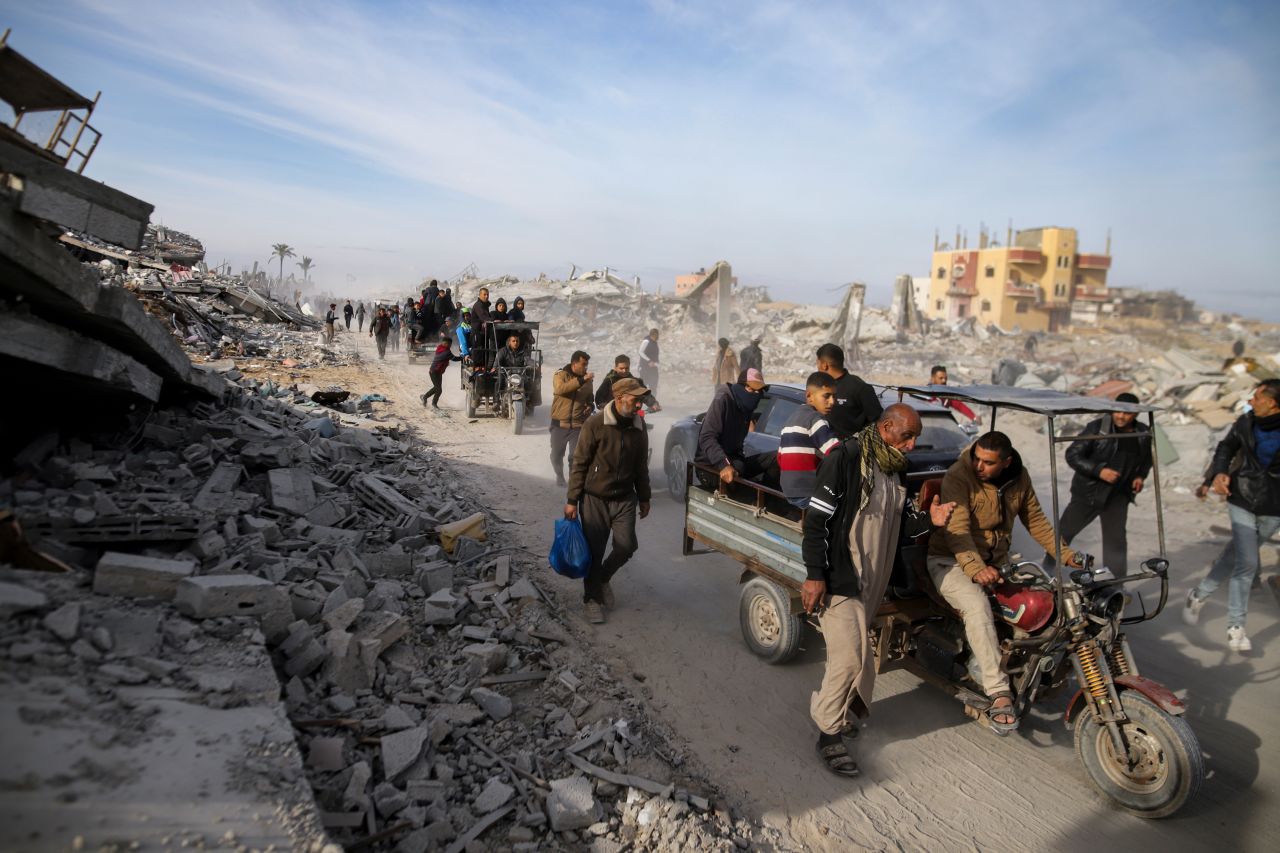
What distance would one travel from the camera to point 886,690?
4859mm

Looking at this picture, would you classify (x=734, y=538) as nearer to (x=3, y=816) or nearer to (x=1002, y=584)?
(x=1002, y=584)

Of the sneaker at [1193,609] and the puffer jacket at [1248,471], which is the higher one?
the puffer jacket at [1248,471]

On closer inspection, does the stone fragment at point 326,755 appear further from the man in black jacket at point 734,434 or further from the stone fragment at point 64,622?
the man in black jacket at point 734,434

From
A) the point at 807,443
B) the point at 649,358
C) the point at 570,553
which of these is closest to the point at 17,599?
the point at 570,553

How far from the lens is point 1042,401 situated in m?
4.39

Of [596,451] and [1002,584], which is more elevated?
[596,451]

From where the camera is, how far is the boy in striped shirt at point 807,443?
16.2 feet

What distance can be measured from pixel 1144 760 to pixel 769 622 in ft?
7.47

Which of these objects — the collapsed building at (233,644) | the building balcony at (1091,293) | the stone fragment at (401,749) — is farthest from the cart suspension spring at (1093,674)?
the building balcony at (1091,293)

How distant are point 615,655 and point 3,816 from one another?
355 cm

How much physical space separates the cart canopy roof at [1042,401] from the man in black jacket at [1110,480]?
1730mm

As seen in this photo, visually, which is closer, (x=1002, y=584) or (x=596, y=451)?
(x=1002, y=584)

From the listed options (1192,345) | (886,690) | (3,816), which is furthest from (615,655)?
(1192,345)

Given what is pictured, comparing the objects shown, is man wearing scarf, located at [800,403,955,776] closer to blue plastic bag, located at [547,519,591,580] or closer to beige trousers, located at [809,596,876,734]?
beige trousers, located at [809,596,876,734]
